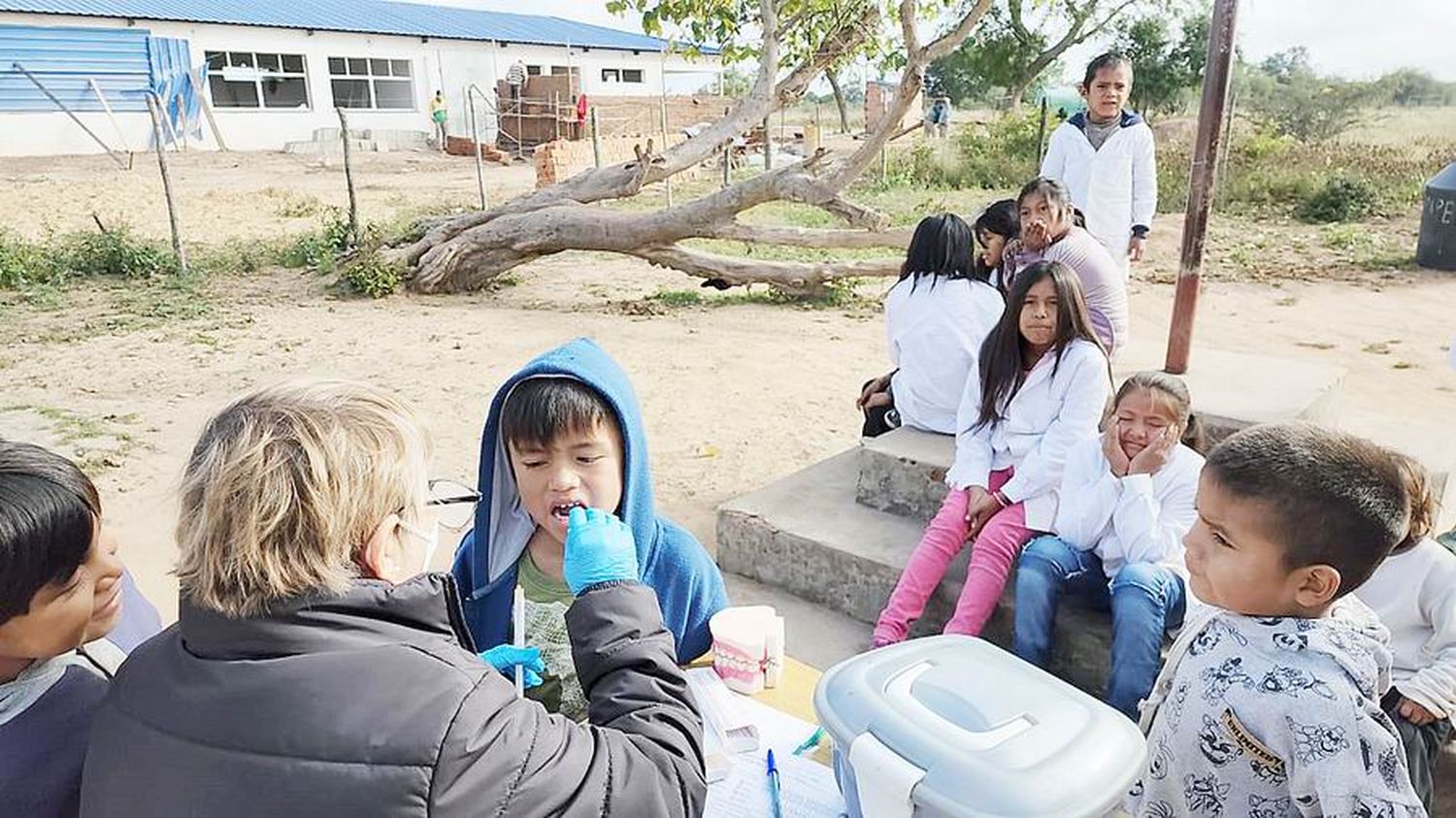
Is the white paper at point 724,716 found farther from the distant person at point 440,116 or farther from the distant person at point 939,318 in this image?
the distant person at point 440,116

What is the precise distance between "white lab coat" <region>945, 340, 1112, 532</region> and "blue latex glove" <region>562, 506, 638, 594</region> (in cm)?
182

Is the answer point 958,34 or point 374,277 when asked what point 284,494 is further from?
point 374,277

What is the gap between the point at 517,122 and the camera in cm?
2248

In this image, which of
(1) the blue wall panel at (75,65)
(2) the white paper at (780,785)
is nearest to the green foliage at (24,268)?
(2) the white paper at (780,785)

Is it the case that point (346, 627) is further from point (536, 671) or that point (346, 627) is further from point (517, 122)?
point (517, 122)

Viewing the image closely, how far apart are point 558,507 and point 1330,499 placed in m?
1.20

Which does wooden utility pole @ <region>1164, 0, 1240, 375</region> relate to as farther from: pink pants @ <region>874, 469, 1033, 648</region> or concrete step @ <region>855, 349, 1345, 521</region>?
pink pants @ <region>874, 469, 1033, 648</region>

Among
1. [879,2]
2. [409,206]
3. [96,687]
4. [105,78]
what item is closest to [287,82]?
[105,78]

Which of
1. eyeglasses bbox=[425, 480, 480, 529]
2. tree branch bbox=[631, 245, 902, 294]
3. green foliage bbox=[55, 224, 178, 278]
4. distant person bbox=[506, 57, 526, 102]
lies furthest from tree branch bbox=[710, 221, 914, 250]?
distant person bbox=[506, 57, 526, 102]

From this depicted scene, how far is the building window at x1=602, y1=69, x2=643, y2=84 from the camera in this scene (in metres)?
30.1

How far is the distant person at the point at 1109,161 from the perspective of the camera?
4.16 meters

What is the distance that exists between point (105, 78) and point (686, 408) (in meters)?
20.2

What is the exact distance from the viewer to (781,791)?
1315 mm

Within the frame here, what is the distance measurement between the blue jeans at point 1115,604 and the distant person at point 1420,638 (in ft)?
1.63
